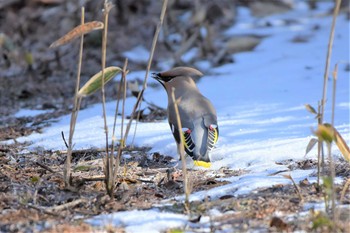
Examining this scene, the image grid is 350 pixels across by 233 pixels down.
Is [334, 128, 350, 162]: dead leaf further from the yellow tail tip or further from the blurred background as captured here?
the blurred background

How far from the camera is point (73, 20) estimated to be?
8539 millimetres

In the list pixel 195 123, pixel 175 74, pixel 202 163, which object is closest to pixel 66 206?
pixel 202 163

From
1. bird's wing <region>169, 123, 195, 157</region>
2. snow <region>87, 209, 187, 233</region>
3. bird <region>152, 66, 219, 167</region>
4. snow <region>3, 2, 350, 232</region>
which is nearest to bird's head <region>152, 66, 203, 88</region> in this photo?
bird <region>152, 66, 219, 167</region>

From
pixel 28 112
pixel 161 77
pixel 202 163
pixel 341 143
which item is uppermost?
pixel 341 143

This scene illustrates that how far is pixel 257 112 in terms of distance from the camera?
5418 mm

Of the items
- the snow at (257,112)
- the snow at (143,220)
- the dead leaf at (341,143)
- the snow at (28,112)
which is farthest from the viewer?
the snow at (28,112)

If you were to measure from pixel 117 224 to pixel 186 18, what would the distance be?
611 cm

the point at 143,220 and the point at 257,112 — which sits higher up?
the point at 143,220

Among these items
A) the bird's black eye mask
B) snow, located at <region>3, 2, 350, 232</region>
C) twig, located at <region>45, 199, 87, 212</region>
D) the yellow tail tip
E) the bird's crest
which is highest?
the bird's crest

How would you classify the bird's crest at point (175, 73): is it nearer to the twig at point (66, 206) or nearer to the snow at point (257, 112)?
the snow at point (257, 112)

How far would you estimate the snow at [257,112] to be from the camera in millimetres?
3615

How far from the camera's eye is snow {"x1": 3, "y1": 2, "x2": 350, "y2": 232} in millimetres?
3615

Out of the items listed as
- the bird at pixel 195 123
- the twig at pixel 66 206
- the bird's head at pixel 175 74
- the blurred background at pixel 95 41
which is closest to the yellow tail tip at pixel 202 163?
the bird at pixel 195 123

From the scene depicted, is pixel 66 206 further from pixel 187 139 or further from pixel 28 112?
pixel 28 112
